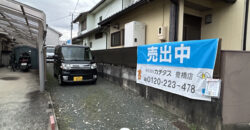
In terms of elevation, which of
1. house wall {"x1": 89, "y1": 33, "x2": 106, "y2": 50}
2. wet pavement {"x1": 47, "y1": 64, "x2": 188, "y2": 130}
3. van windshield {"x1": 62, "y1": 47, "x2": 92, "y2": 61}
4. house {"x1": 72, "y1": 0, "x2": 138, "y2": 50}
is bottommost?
wet pavement {"x1": 47, "y1": 64, "x2": 188, "y2": 130}

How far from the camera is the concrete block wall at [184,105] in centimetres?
247

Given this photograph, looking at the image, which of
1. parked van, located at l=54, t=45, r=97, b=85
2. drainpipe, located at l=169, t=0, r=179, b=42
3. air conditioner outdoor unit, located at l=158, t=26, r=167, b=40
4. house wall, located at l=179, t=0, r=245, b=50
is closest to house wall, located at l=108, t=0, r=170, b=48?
air conditioner outdoor unit, located at l=158, t=26, r=167, b=40

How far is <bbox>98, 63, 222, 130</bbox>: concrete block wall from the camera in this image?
97.1 inches

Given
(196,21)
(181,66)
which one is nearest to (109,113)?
(181,66)

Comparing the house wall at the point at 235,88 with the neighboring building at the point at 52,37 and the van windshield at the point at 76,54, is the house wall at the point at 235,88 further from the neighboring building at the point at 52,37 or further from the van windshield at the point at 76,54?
the neighboring building at the point at 52,37

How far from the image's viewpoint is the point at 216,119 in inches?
96.0

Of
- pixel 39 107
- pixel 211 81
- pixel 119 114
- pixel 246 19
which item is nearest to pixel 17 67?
pixel 39 107

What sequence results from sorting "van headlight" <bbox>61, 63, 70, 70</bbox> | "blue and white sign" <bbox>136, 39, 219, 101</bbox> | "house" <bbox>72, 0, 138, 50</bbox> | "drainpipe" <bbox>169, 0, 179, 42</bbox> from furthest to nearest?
"house" <bbox>72, 0, 138, 50</bbox>
"van headlight" <bbox>61, 63, 70, 70</bbox>
"drainpipe" <bbox>169, 0, 179, 42</bbox>
"blue and white sign" <bbox>136, 39, 219, 101</bbox>

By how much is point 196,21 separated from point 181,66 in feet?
12.5

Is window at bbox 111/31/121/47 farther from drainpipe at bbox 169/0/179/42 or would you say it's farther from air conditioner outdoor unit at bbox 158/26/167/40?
drainpipe at bbox 169/0/179/42

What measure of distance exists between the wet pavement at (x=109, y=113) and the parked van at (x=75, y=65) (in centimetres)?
129

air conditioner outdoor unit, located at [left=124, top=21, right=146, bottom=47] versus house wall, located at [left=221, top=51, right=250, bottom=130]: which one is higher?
air conditioner outdoor unit, located at [left=124, top=21, right=146, bottom=47]

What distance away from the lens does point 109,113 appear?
11.6 feet

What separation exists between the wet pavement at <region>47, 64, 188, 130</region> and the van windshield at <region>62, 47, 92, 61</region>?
210 cm
